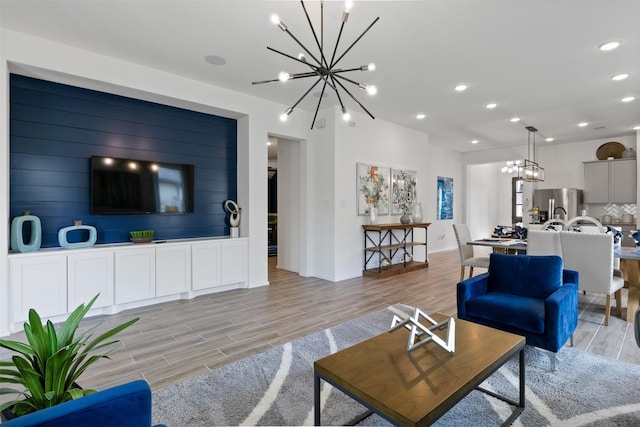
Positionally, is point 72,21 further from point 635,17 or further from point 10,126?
point 635,17

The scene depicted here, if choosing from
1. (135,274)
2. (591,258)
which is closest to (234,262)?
(135,274)

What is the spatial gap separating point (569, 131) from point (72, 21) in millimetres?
8784

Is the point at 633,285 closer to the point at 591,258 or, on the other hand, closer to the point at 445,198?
the point at 591,258

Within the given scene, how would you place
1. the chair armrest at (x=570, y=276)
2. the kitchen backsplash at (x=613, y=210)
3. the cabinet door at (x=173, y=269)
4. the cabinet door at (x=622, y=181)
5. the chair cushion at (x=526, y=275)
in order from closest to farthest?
the chair cushion at (x=526, y=275)
the chair armrest at (x=570, y=276)
the cabinet door at (x=173, y=269)
the cabinet door at (x=622, y=181)
the kitchen backsplash at (x=613, y=210)

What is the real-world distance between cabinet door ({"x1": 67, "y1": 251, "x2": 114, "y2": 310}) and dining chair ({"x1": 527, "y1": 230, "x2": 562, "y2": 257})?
483 centimetres

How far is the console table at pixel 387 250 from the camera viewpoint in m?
5.86

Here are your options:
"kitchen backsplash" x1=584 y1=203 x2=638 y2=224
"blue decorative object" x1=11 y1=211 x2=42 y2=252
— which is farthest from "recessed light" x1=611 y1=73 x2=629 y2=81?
"blue decorative object" x1=11 y1=211 x2=42 y2=252

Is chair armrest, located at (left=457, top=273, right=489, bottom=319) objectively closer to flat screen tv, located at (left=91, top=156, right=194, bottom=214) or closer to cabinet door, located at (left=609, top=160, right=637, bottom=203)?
flat screen tv, located at (left=91, top=156, right=194, bottom=214)

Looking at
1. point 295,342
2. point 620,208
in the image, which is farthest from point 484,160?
point 295,342

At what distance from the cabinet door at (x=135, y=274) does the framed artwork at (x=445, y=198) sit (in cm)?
735

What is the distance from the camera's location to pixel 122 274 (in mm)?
3814

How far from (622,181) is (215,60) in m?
8.53

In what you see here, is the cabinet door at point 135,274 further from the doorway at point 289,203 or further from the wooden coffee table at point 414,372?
the wooden coffee table at point 414,372

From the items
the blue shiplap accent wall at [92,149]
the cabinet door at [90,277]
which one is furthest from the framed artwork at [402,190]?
the cabinet door at [90,277]
